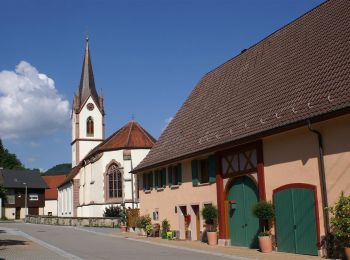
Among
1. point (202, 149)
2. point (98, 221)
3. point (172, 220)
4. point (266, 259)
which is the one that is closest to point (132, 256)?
point (266, 259)

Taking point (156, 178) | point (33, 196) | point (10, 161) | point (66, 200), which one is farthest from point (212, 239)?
point (10, 161)

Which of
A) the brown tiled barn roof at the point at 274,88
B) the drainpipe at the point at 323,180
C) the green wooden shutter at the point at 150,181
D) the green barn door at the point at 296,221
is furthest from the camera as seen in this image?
the green wooden shutter at the point at 150,181

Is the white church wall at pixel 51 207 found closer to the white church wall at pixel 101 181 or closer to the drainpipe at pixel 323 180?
→ the white church wall at pixel 101 181

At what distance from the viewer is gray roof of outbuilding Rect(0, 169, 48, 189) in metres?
86.6

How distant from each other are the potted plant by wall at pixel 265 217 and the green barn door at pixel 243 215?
1.46 meters

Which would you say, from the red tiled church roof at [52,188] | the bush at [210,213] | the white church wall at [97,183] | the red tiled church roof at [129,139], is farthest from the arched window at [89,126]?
the bush at [210,213]

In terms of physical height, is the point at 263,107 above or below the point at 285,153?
above

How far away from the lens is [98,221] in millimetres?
47500

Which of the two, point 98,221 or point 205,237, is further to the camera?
point 98,221

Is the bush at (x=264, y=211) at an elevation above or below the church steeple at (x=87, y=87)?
below

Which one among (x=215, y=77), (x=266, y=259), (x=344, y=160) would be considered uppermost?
(x=215, y=77)

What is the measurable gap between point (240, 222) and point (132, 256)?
6257 millimetres

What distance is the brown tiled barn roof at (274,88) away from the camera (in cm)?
1855

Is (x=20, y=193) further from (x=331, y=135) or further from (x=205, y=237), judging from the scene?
(x=331, y=135)
